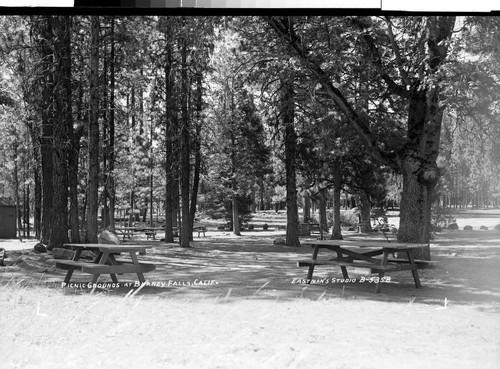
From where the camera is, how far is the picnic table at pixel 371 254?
4.73 meters

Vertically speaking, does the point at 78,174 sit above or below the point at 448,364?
above

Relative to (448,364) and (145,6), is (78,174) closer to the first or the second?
(145,6)

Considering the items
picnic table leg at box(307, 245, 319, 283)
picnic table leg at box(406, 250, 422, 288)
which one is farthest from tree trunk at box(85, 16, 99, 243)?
picnic table leg at box(406, 250, 422, 288)

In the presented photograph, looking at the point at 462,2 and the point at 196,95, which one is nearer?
the point at 462,2

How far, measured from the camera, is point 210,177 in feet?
34.9

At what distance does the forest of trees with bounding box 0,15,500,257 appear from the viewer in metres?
4.52

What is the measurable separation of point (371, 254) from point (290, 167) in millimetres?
1858

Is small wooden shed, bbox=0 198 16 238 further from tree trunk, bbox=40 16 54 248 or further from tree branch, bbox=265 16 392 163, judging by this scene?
tree branch, bbox=265 16 392 163

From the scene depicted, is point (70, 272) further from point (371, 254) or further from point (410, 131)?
point (410, 131)

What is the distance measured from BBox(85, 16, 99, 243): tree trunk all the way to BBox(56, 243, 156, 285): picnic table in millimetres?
479

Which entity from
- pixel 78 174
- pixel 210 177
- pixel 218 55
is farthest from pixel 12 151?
pixel 210 177

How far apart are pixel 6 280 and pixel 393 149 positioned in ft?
11.8

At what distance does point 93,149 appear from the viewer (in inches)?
202

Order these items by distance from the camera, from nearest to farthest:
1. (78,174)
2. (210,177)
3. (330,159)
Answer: (78,174) < (330,159) < (210,177)
